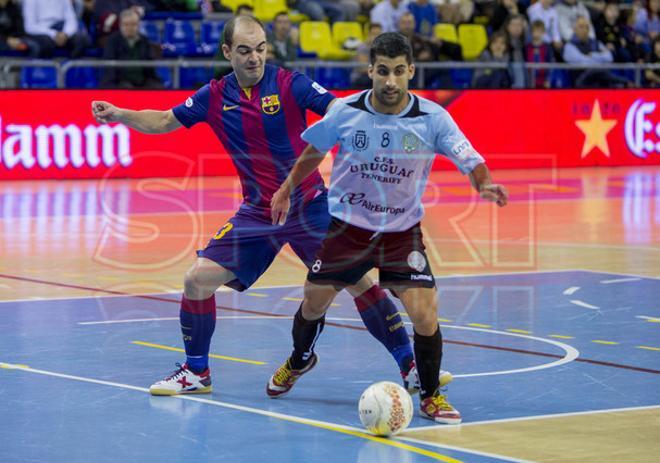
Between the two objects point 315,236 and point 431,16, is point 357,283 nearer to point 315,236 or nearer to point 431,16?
point 315,236

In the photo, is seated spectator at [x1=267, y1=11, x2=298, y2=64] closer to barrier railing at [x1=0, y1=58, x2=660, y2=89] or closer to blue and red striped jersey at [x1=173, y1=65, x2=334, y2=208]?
barrier railing at [x1=0, y1=58, x2=660, y2=89]

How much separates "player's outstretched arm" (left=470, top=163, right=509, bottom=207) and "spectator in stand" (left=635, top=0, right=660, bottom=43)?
22.5 meters

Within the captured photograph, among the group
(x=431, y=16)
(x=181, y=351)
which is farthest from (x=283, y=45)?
(x=181, y=351)

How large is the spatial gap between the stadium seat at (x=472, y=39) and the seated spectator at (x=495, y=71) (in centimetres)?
86

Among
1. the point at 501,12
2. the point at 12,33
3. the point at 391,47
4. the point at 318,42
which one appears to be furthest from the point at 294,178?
the point at 501,12

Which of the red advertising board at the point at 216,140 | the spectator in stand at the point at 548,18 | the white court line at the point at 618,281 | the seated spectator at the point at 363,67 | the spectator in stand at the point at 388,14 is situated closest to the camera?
the white court line at the point at 618,281

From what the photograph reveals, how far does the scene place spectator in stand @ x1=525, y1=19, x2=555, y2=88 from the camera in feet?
87.7

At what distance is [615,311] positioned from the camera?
11406mm

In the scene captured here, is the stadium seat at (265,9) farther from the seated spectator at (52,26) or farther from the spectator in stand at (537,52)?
the spectator in stand at (537,52)

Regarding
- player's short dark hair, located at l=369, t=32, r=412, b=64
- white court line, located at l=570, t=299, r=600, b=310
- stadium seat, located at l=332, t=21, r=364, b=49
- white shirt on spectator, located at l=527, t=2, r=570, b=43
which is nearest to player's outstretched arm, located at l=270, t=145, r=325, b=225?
player's short dark hair, located at l=369, t=32, r=412, b=64

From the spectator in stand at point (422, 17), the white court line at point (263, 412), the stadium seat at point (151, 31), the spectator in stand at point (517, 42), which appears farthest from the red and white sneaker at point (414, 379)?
the spectator in stand at point (517, 42)

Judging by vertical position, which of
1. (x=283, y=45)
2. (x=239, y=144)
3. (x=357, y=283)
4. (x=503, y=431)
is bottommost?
(x=503, y=431)

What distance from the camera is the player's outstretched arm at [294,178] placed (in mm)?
7824

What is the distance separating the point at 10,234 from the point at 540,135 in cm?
1298
